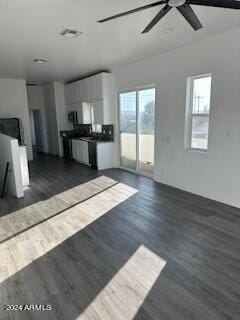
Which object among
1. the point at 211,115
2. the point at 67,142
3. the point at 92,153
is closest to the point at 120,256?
the point at 211,115

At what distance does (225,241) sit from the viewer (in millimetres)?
2887

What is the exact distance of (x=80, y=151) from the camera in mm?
7578

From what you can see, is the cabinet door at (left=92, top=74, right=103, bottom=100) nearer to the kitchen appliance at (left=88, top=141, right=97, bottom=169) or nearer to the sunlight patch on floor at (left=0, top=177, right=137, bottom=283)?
the kitchen appliance at (left=88, top=141, right=97, bottom=169)

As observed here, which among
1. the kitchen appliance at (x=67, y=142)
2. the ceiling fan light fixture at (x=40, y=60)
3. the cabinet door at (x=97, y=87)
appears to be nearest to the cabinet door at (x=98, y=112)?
the cabinet door at (x=97, y=87)

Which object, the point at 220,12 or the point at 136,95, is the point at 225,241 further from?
the point at 136,95

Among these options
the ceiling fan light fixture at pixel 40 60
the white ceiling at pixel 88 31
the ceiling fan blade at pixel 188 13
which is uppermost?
the white ceiling at pixel 88 31

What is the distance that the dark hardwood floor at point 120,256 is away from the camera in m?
1.95

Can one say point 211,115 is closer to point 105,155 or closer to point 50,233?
point 50,233

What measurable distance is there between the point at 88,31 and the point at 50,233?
10.0ft

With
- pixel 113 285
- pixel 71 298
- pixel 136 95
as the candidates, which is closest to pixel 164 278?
pixel 113 285

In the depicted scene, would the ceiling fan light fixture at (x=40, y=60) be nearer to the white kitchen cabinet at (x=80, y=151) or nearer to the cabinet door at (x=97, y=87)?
the cabinet door at (x=97, y=87)

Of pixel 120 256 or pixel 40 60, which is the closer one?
pixel 120 256

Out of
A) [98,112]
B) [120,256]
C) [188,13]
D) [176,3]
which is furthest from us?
[98,112]

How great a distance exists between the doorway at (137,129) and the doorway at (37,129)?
491 centimetres
